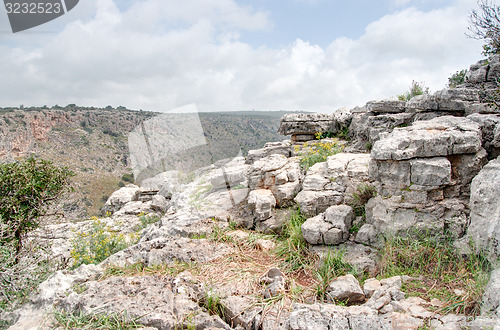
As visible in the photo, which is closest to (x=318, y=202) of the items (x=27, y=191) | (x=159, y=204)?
(x=159, y=204)

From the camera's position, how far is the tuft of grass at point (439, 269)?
2.54m

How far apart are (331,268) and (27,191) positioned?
6109 millimetres

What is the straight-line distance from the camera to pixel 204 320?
2.58 m

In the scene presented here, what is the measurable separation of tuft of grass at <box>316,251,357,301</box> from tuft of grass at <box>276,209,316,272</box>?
0.22 m

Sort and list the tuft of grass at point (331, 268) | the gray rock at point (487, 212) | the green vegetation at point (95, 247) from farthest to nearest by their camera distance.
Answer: the green vegetation at point (95, 247), the tuft of grass at point (331, 268), the gray rock at point (487, 212)

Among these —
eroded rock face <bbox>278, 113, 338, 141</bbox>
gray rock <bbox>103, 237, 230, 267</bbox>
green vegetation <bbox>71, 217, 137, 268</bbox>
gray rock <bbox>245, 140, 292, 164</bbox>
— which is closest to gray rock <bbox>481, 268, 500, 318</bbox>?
gray rock <bbox>103, 237, 230, 267</bbox>

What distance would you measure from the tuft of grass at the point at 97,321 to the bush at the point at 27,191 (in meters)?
4.29

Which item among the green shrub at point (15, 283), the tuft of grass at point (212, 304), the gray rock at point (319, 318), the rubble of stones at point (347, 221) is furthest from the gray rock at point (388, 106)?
the green shrub at point (15, 283)

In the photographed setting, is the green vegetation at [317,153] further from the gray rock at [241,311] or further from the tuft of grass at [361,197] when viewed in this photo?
the gray rock at [241,311]

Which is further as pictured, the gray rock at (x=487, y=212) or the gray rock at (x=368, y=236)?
the gray rock at (x=368, y=236)

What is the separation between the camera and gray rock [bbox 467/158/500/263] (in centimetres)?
282

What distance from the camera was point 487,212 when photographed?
9.98 ft

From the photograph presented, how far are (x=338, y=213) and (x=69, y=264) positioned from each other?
4.89 meters

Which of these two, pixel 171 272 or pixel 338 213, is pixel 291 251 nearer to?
pixel 338 213
